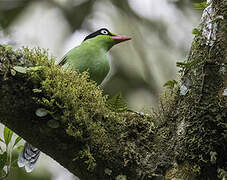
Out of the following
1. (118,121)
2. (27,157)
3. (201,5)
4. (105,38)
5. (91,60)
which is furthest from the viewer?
(105,38)

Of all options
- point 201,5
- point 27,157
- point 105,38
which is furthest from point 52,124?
point 105,38

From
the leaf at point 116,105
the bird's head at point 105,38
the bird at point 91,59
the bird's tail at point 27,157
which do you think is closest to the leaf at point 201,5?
the leaf at point 116,105

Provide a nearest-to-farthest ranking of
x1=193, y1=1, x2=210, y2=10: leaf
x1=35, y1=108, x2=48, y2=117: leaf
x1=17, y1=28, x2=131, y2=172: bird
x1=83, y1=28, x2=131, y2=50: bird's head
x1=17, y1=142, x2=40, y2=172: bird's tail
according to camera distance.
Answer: x1=35, y1=108, x2=48, y2=117: leaf → x1=193, y1=1, x2=210, y2=10: leaf → x1=17, y1=142, x2=40, y2=172: bird's tail → x1=17, y1=28, x2=131, y2=172: bird → x1=83, y1=28, x2=131, y2=50: bird's head

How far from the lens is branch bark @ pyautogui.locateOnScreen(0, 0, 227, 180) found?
186cm

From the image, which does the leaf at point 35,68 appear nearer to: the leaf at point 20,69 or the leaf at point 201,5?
the leaf at point 20,69

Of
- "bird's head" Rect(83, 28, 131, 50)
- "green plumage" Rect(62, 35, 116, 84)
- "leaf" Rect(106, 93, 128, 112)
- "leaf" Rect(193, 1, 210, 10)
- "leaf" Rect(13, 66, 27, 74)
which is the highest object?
"bird's head" Rect(83, 28, 131, 50)

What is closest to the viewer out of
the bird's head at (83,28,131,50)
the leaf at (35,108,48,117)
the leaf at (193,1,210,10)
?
the leaf at (35,108,48,117)

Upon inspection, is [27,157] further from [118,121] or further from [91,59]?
[91,59]

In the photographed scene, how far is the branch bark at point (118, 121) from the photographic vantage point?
186 centimetres

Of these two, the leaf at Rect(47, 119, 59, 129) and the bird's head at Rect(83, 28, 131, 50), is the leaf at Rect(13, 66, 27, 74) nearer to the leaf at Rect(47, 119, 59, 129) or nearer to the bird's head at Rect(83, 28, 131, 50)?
the leaf at Rect(47, 119, 59, 129)

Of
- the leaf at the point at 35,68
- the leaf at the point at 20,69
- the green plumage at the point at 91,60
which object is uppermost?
the green plumage at the point at 91,60

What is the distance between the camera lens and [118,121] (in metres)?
2.15

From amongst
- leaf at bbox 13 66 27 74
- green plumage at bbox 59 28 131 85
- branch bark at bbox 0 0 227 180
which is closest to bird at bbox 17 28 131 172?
green plumage at bbox 59 28 131 85

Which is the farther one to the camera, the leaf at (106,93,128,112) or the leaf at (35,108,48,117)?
the leaf at (106,93,128,112)
